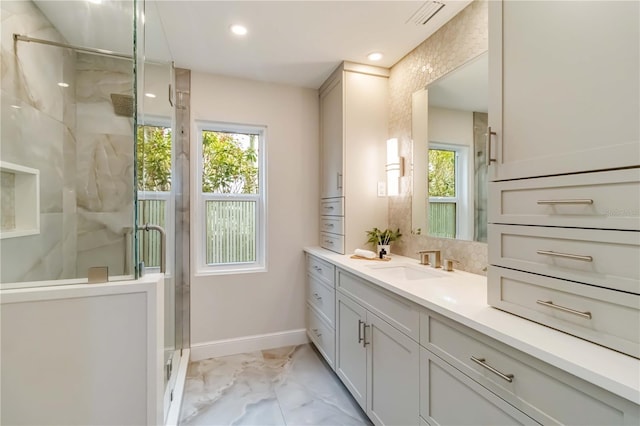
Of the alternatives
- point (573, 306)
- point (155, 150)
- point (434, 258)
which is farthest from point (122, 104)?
point (573, 306)

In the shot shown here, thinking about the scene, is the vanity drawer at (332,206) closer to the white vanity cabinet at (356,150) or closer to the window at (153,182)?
the white vanity cabinet at (356,150)

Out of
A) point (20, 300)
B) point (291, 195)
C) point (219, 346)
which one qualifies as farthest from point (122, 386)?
point (291, 195)

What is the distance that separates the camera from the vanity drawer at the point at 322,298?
7.13 ft

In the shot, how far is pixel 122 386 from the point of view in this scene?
1.06 metres

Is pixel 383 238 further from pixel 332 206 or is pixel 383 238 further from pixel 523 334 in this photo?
pixel 523 334

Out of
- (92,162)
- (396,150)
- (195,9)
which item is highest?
(195,9)

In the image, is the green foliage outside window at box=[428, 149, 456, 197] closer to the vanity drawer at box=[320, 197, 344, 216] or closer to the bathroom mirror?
the bathroom mirror

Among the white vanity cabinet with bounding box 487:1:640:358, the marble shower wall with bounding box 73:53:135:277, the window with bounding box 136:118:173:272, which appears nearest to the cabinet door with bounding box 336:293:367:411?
the white vanity cabinet with bounding box 487:1:640:358

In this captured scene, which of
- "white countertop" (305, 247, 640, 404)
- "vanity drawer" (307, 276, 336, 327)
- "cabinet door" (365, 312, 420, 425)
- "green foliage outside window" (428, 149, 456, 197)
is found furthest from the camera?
"vanity drawer" (307, 276, 336, 327)

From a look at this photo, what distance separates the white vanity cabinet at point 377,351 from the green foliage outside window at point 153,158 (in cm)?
134

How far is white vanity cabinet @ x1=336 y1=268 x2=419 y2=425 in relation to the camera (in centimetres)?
132

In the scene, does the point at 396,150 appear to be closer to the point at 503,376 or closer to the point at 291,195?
the point at 291,195

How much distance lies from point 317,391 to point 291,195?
1.65m

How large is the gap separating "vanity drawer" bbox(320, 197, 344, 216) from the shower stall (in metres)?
1.32
